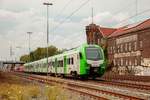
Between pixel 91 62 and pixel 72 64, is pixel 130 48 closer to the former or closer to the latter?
pixel 72 64

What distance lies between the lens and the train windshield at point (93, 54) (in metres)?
35.0

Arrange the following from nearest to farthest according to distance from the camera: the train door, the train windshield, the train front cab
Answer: the train front cab, the train windshield, the train door

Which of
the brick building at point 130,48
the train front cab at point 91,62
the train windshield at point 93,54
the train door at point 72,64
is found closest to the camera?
the train front cab at point 91,62

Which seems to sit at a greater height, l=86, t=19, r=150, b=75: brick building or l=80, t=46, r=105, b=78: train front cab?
l=86, t=19, r=150, b=75: brick building

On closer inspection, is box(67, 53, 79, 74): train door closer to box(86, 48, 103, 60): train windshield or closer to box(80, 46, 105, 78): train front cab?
box(80, 46, 105, 78): train front cab

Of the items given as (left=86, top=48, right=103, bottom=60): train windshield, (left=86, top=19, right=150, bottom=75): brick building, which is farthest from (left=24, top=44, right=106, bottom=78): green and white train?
(left=86, top=19, right=150, bottom=75): brick building

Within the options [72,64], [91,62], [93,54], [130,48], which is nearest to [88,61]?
[91,62]

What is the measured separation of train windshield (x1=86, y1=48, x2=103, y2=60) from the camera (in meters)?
35.0

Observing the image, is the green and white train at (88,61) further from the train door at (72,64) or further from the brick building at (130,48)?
the brick building at (130,48)

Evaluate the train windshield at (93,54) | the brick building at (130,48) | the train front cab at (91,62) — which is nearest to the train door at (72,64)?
the train front cab at (91,62)

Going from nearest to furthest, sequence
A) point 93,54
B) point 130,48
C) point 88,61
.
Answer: point 88,61 < point 93,54 < point 130,48

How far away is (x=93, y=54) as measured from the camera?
35312 millimetres

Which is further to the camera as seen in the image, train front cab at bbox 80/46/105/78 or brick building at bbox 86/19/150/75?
brick building at bbox 86/19/150/75

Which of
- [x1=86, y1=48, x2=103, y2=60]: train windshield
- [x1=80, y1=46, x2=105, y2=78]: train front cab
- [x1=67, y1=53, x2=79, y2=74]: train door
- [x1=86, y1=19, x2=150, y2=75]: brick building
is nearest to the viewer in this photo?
[x1=80, y1=46, x2=105, y2=78]: train front cab
